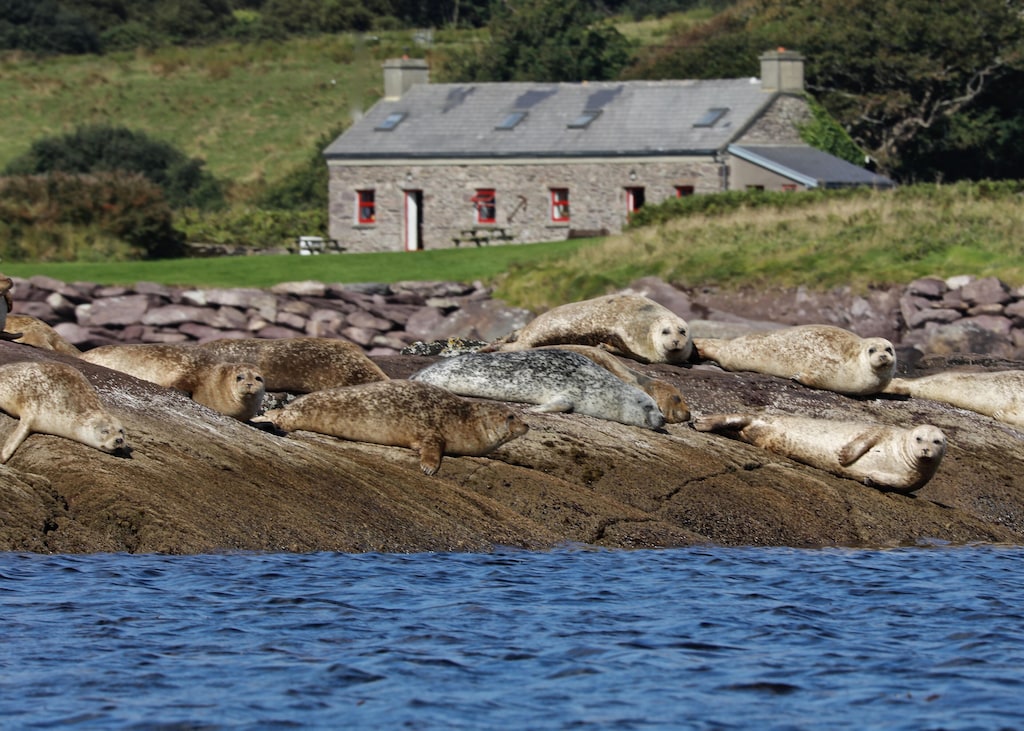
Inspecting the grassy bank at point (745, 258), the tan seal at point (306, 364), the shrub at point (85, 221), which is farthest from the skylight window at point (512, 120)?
the tan seal at point (306, 364)

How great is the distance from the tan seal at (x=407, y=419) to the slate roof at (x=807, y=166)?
34658mm

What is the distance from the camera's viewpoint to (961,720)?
8.91m

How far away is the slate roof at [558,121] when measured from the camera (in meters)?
50.8

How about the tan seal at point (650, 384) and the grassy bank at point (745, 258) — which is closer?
the tan seal at point (650, 384)

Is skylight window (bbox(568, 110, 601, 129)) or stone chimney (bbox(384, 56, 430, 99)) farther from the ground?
stone chimney (bbox(384, 56, 430, 99))

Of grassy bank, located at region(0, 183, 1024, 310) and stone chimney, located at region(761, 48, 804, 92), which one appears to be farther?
stone chimney, located at region(761, 48, 804, 92)

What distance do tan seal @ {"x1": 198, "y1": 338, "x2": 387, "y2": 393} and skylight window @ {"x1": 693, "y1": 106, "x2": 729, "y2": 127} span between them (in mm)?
35201

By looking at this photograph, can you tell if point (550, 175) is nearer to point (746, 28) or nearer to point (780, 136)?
point (780, 136)

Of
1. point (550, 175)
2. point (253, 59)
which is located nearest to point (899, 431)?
point (550, 175)

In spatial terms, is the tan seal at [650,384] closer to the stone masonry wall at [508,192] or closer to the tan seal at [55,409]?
the tan seal at [55,409]

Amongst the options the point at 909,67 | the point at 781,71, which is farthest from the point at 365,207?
the point at 909,67

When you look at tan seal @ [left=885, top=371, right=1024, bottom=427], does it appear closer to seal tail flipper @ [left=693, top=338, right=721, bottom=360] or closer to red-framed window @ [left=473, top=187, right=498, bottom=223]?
seal tail flipper @ [left=693, top=338, right=721, bottom=360]

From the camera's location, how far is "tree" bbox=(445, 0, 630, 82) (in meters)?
69.2

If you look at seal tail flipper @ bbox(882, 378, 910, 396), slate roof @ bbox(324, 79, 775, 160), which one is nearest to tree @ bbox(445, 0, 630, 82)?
slate roof @ bbox(324, 79, 775, 160)
